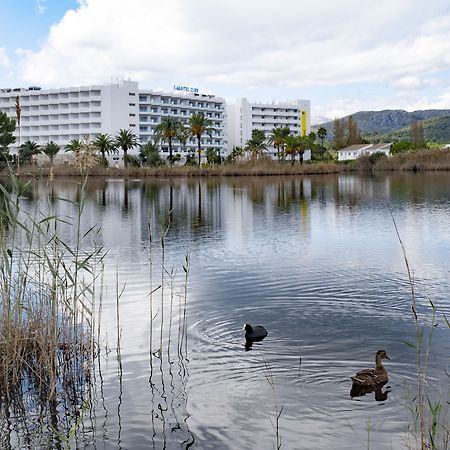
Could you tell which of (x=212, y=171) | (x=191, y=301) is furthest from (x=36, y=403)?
(x=212, y=171)

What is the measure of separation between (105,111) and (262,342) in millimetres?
137126

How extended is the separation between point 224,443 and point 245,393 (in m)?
1.48

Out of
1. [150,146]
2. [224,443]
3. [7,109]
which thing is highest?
[7,109]

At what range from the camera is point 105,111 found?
469 ft

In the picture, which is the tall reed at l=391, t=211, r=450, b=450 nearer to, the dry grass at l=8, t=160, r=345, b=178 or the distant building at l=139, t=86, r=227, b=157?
the dry grass at l=8, t=160, r=345, b=178

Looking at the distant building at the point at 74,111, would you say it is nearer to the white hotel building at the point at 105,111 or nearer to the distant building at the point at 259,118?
the white hotel building at the point at 105,111

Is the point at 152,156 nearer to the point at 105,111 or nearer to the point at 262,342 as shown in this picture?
the point at 105,111

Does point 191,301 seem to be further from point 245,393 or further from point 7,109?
point 7,109

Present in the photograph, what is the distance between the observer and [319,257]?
2009 cm

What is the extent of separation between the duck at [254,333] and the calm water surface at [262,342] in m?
0.14

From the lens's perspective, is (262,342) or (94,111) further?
(94,111)

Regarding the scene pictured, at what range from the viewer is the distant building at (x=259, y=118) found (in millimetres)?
173250

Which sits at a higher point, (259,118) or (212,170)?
(259,118)

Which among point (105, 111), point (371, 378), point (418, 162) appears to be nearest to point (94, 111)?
point (105, 111)
